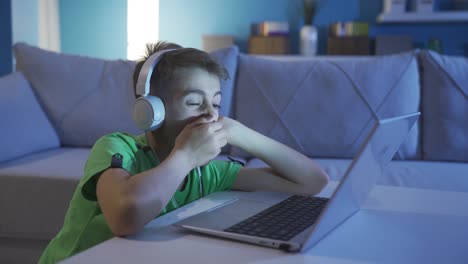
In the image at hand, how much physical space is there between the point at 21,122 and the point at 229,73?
889 mm

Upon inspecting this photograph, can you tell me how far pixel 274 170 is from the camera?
1.15 m

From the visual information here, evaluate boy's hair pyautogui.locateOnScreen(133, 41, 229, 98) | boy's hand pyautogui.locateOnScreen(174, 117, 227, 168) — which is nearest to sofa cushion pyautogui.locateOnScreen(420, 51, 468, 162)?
boy's hair pyautogui.locateOnScreen(133, 41, 229, 98)

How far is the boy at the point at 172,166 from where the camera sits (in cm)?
78

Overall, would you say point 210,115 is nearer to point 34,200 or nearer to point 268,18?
point 34,200

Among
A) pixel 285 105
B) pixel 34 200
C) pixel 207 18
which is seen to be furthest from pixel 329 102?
pixel 207 18

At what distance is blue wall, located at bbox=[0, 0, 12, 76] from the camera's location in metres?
3.37

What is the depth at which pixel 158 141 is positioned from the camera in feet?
3.45

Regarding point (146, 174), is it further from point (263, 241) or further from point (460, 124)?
point (460, 124)

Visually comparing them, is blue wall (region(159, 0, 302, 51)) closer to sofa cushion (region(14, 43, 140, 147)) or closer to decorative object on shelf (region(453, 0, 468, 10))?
decorative object on shelf (region(453, 0, 468, 10))

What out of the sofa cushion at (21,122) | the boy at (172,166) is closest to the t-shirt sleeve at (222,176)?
the boy at (172,166)

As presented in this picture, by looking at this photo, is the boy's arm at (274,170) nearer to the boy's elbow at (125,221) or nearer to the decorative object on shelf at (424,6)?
the boy's elbow at (125,221)

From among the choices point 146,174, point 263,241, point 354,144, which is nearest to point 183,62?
point 146,174

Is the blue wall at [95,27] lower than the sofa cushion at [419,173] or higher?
higher

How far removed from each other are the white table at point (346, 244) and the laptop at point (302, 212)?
0.04 ft
